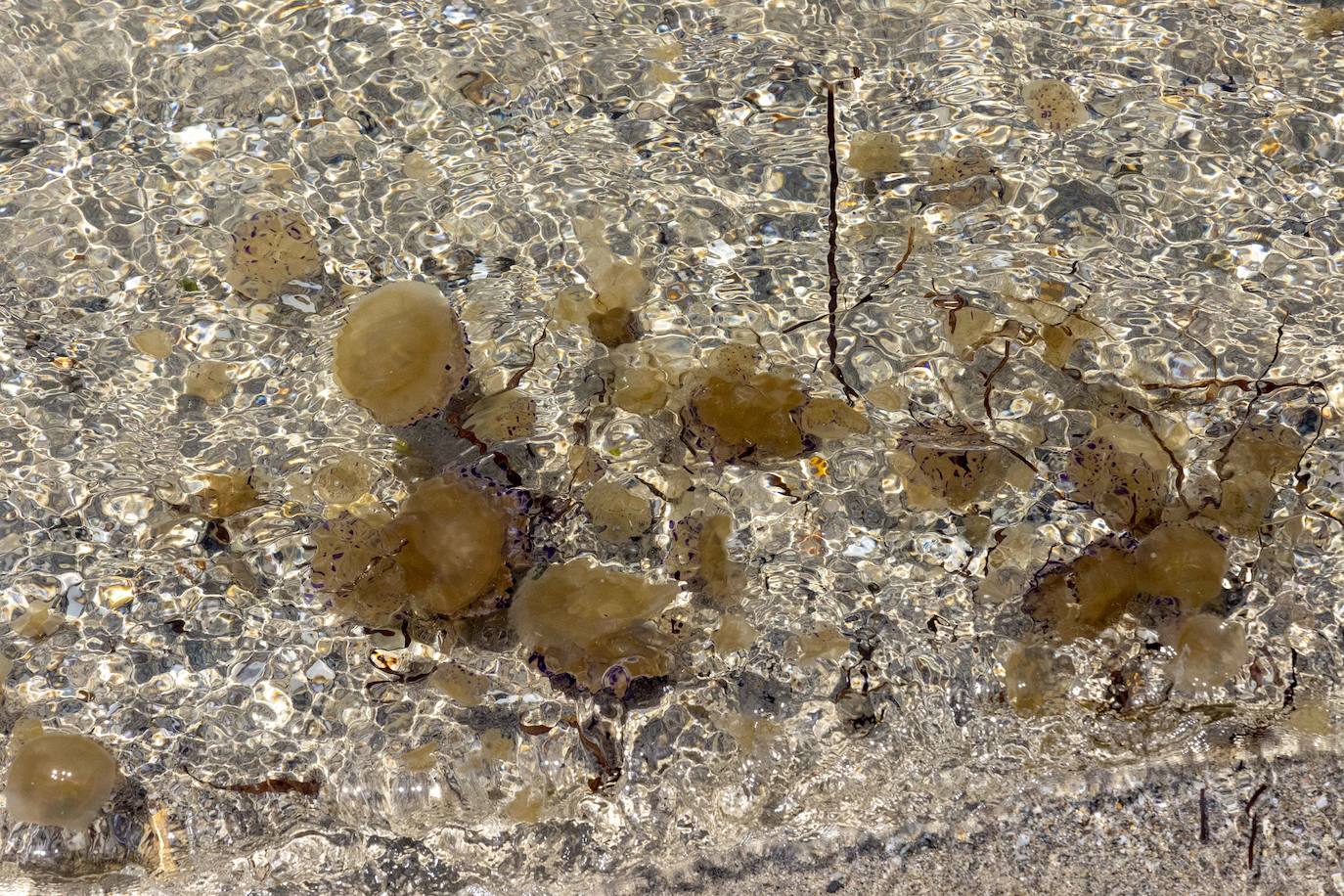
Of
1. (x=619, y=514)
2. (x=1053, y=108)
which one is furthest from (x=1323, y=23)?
(x=619, y=514)

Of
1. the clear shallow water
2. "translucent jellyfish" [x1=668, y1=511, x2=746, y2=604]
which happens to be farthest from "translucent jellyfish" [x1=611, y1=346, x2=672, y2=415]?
"translucent jellyfish" [x1=668, y1=511, x2=746, y2=604]

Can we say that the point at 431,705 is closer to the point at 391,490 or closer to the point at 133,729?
the point at 391,490

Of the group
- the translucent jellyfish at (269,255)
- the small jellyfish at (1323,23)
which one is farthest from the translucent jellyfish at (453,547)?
the small jellyfish at (1323,23)

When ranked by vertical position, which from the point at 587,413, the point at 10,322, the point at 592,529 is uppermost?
the point at 10,322

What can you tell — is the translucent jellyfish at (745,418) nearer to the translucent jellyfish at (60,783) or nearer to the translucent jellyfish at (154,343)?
the translucent jellyfish at (154,343)

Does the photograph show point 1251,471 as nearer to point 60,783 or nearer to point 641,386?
point 641,386

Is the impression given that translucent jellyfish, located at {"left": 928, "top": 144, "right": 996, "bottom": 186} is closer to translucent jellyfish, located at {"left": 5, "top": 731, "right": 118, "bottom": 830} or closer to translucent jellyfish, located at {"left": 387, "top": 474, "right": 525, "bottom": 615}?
translucent jellyfish, located at {"left": 387, "top": 474, "right": 525, "bottom": 615}

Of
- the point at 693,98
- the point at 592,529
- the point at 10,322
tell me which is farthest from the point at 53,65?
the point at 592,529
